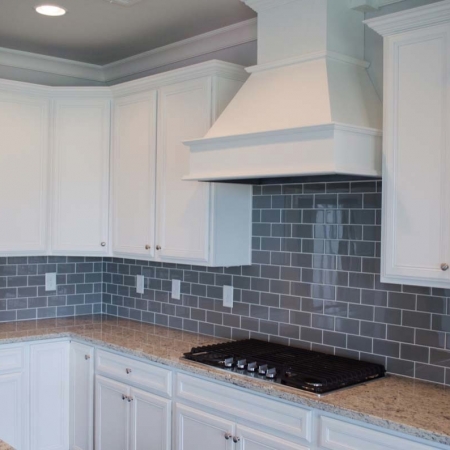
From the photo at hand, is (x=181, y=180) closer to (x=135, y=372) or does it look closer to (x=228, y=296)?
(x=228, y=296)

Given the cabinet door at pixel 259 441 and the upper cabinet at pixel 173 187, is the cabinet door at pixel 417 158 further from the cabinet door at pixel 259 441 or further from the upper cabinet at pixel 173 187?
the upper cabinet at pixel 173 187

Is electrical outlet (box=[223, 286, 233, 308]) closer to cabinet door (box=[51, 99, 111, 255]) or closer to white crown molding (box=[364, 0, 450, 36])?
cabinet door (box=[51, 99, 111, 255])

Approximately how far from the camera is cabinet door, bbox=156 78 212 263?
3.49 meters

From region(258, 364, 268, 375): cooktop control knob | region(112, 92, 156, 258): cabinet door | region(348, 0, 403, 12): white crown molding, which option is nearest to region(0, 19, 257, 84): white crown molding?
region(112, 92, 156, 258): cabinet door

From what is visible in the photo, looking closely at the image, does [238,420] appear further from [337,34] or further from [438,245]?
[337,34]

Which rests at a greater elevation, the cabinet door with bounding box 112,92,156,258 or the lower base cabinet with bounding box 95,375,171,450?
the cabinet door with bounding box 112,92,156,258

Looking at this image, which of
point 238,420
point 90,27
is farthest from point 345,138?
point 90,27

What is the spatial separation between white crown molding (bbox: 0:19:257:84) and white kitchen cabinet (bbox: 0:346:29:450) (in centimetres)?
197

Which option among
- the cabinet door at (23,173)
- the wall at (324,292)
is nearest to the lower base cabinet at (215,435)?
the wall at (324,292)

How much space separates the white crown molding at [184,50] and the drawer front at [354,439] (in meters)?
2.20

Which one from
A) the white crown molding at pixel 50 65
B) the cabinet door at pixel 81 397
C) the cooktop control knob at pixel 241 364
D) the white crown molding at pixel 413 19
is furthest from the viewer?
the white crown molding at pixel 50 65

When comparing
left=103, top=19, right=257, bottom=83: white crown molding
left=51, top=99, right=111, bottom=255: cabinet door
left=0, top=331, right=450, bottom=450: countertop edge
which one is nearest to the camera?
left=0, top=331, right=450, bottom=450: countertop edge

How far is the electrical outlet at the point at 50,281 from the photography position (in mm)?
4520

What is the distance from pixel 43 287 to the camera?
4.51 metres
